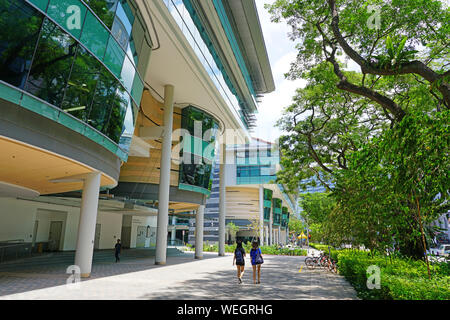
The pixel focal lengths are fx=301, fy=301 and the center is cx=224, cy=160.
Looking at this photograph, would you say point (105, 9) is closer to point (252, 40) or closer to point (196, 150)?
point (196, 150)

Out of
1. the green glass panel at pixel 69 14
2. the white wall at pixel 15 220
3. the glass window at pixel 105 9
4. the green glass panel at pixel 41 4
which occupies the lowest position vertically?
the white wall at pixel 15 220

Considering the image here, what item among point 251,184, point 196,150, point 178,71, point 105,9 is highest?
point 178,71

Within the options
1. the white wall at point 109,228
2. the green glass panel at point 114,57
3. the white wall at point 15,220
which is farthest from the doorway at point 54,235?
the green glass panel at point 114,57

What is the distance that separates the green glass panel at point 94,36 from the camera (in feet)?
33.8

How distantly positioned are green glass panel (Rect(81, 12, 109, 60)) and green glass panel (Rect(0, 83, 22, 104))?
121 inches

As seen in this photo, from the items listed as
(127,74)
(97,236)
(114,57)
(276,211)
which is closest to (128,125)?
(127,74)

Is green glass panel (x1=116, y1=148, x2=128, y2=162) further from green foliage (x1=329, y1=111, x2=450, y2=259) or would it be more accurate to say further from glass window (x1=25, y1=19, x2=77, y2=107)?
green foliage (x1=329, y1=111, x2=450, y2=259)

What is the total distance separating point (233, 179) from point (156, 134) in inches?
1440

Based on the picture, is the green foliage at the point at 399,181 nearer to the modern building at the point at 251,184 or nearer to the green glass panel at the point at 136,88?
the green glass panel at the point at 136,88

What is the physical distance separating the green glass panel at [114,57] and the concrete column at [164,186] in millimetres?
8416

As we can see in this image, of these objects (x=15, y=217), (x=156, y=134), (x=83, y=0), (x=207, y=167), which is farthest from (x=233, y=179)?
(x=83, y=0)

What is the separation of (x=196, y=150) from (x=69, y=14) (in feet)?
53.9

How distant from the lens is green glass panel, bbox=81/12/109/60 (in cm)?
1029

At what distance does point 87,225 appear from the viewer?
40.2 feet
